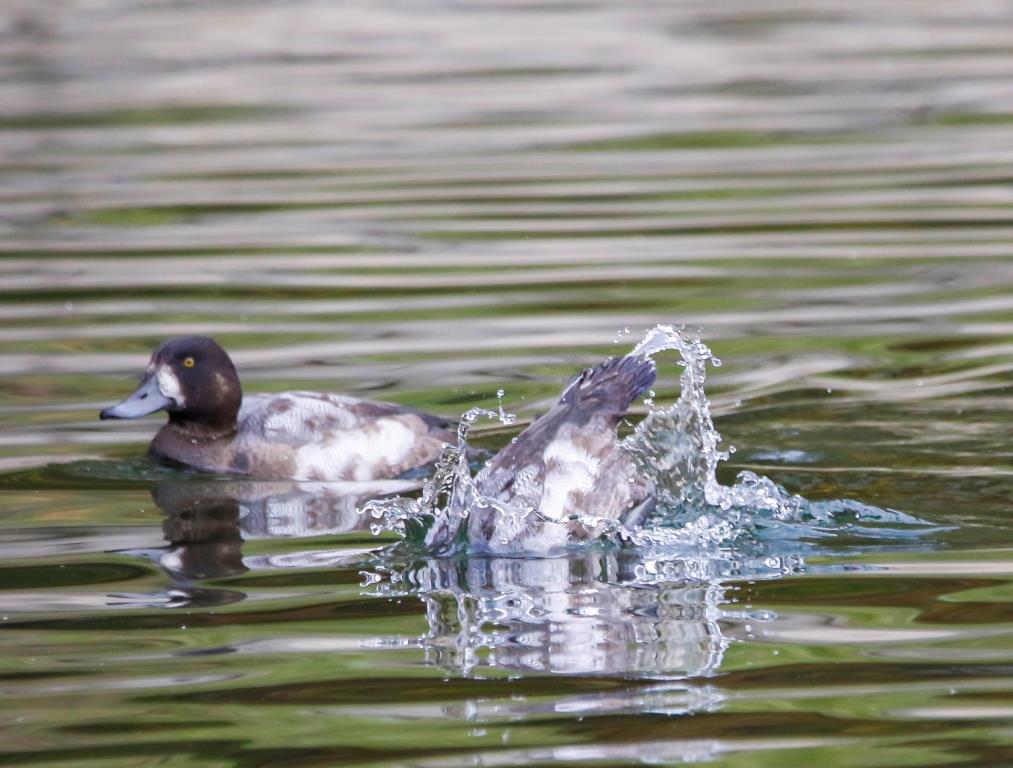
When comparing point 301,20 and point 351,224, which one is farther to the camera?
point 301,20

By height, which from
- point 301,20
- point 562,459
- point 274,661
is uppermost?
point 301,20

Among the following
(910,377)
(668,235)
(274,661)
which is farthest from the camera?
(668,235)

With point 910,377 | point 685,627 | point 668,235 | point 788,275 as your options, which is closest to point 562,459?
point 685,627

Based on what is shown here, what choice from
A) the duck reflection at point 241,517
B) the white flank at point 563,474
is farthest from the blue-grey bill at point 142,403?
the white flank at point 563,474

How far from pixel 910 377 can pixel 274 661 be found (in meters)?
4.40

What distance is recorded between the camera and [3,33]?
954 inches

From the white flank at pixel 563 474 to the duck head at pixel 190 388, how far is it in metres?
2.17

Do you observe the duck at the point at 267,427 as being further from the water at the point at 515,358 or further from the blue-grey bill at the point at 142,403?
the water at the point at 515,358

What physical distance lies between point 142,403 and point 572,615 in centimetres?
336

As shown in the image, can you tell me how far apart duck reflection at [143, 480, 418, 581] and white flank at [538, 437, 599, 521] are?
2.62 feet

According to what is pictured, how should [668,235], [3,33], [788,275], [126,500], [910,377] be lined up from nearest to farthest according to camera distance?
[126,500], [910,377], [788,275], [668,235], [3,33]

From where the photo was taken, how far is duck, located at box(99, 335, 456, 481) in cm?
868


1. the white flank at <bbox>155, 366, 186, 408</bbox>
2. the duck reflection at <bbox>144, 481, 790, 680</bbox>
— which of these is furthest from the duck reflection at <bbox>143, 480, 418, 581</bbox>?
the white flank at <bbox>155, 366, 186, 408</bbox>

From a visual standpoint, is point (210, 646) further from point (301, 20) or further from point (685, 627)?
point (301, 20)
